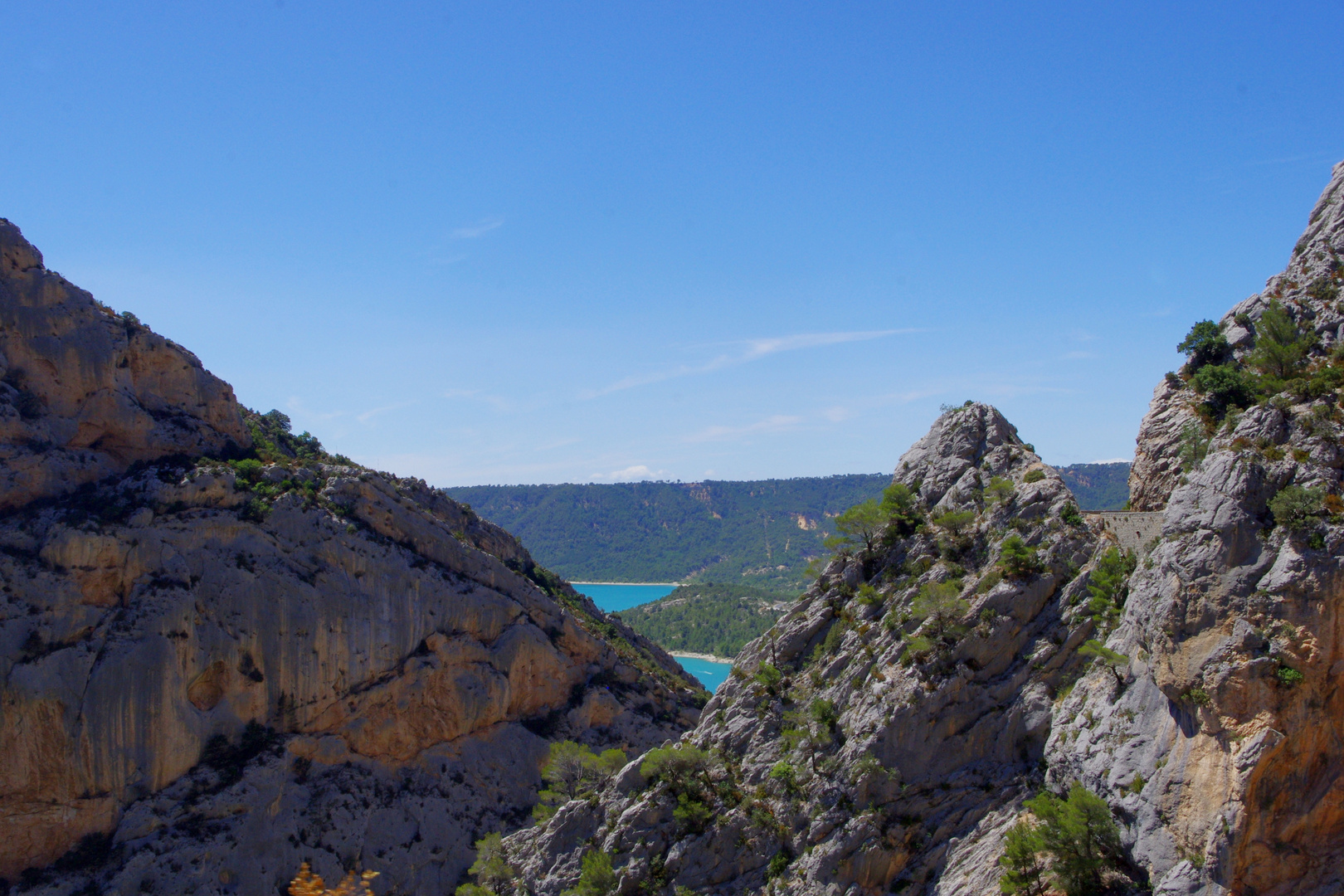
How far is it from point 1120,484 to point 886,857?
7005 inches

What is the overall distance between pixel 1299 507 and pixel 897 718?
14.8m

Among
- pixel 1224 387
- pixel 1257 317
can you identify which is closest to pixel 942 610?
pixel 1224 387

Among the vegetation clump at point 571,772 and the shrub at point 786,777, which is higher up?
the shrub at point 786,777

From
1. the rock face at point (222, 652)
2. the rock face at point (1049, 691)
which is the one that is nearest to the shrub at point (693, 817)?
the rock face at point (1049, 691)

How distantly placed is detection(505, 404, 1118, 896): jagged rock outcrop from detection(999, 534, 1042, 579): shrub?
0.28 feet

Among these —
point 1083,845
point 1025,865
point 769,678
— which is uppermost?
point 769,678

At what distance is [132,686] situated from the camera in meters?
44.0

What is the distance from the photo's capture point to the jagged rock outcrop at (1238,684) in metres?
20.0

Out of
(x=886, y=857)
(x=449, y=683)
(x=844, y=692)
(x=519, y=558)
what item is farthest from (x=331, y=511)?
(x=886, y=857)

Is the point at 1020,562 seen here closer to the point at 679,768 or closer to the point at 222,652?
the point at 679,768

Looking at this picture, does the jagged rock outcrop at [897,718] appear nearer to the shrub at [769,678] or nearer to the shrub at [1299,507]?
the shrub at [769,678]

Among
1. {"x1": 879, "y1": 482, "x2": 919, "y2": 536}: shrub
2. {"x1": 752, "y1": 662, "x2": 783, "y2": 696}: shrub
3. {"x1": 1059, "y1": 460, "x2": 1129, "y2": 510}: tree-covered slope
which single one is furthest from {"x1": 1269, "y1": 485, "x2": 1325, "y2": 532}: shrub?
{"x1": 1059, "y1": 460, "x2": 1129, "y2": 510}: tree-covered slope

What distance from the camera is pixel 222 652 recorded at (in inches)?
1853

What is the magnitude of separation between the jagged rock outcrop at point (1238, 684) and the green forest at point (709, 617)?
391ft
